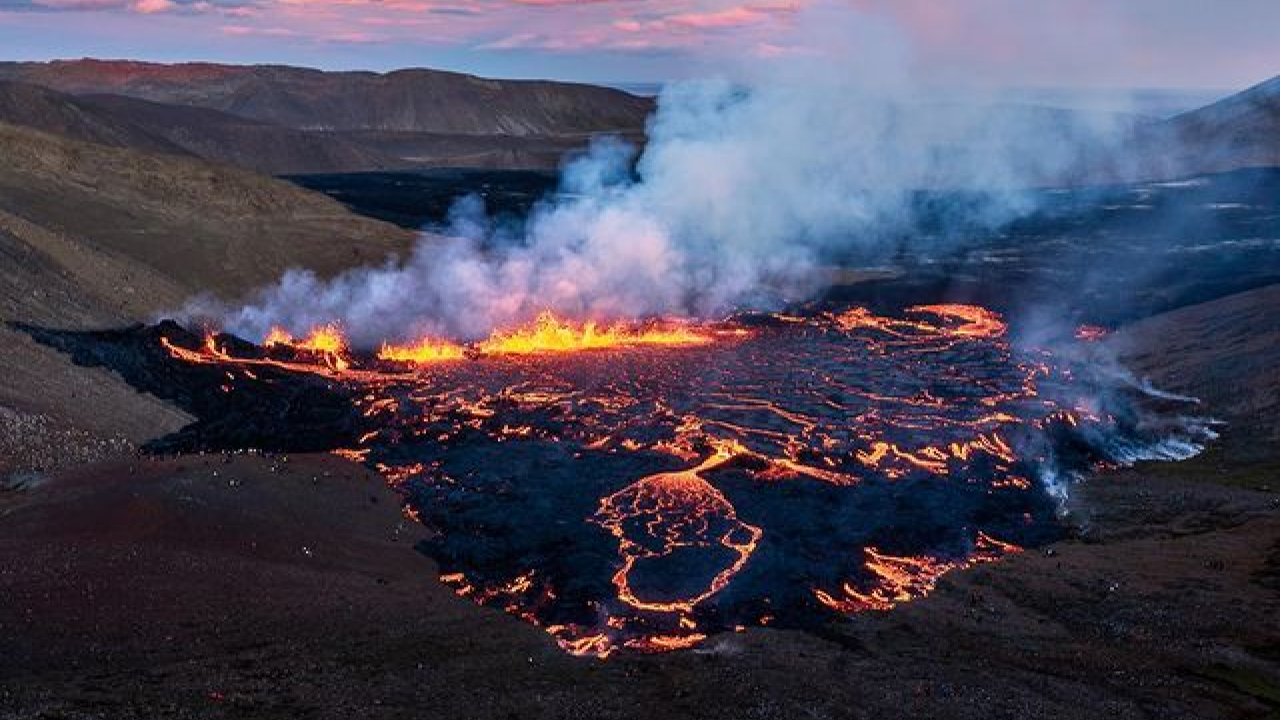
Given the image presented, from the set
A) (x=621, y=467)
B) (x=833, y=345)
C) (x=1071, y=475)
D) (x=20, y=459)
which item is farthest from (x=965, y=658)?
(x=833, y=345)

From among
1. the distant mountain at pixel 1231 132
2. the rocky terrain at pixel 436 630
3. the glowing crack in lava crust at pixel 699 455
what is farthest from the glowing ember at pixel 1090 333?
the distant mountain at pixel 1231 132

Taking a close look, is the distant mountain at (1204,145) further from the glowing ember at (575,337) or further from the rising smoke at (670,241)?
the glowing ember at (575,337)

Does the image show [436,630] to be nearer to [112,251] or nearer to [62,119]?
[112,251]

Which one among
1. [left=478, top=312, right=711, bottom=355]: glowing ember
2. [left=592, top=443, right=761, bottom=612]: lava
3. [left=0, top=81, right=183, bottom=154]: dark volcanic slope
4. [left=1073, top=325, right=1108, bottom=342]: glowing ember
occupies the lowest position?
[left=592, top=443, right=761, bottom=612]: lava

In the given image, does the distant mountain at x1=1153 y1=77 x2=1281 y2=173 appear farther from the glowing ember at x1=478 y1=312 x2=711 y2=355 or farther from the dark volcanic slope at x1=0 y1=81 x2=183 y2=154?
the dark volcanic slope at x1=0 y1=81 x2=183 y2=154

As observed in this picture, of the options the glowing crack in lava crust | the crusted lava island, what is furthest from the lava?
the crusted lava island

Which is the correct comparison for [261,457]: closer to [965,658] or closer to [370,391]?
[370,391]

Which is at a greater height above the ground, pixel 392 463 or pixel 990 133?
pixel 990 133

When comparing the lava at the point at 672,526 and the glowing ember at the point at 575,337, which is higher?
the glowing ember at the point at 575,337
